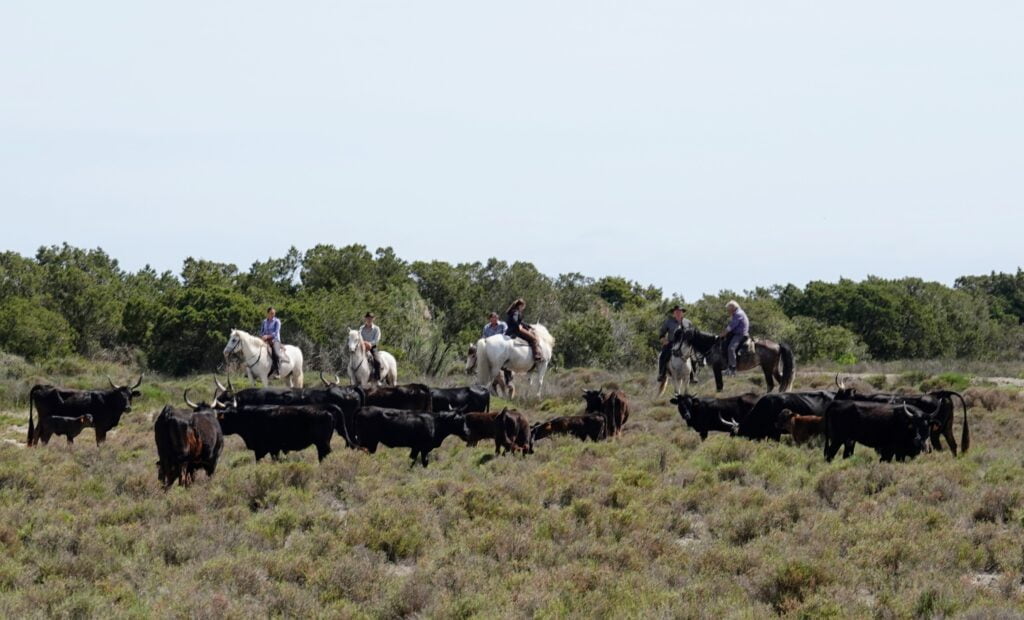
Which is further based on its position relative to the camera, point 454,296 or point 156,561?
point 454,296

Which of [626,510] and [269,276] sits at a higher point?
[269,276]

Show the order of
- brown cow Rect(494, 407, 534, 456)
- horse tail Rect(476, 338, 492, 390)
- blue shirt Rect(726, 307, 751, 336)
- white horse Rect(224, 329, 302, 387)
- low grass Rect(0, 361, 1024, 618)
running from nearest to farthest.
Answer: low grass Rect(0, 361, 1024, 618)
brown cow Rect(494, 407, 534, 456)
blue shirt Rect(726, 307, 751, 336)
horse tail Rect(476, 338, 492, 390)
white horse Rect(224, 329, 302, 387)

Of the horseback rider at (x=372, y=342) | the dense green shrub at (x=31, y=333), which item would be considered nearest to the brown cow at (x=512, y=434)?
the horseback rider at (x=372, y=342)

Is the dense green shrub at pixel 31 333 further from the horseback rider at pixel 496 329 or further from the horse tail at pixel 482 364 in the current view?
the horse tail at pixel 482 364

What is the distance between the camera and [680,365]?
25375 millimetres

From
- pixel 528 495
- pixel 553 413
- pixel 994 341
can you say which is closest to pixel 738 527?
pixel 528 495

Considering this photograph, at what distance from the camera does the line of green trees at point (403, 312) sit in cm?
4138

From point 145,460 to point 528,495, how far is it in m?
5.98

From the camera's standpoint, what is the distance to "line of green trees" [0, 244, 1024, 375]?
4138 centimetres

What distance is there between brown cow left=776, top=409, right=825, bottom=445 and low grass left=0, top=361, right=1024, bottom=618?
81cm

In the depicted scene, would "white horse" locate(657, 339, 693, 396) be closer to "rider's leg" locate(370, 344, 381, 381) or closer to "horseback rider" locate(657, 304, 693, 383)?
"horseback rider" locate(657, 304, 693, 383)

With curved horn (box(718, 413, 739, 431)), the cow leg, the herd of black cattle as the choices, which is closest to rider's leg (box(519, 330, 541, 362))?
the herd of black cattle

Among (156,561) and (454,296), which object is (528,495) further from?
(454,296)

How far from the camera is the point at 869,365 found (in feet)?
120
